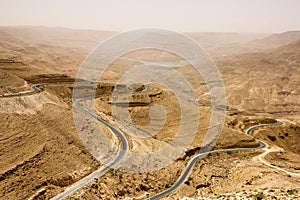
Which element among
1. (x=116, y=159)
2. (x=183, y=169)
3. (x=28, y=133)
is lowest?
(x=183, y=169)

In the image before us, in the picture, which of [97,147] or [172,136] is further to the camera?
[172,136]

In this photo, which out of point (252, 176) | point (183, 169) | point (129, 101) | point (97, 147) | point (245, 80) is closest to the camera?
point (252, 176)

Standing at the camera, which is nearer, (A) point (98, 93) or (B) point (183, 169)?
(B) point (183, 169)

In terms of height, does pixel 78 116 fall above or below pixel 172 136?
above

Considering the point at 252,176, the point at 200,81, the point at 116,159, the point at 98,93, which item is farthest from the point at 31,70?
the point at 200,81

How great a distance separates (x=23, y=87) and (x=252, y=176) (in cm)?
5032

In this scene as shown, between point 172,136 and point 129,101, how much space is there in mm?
17313

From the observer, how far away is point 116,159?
151ft

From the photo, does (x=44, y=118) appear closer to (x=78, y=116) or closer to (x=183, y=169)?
(x=78, y=116)

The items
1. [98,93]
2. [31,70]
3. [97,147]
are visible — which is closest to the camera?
[97,147]

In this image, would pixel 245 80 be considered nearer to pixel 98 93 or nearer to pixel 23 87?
pixel 98 93

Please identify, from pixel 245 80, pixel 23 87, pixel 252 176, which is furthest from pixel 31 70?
pixel 245 80

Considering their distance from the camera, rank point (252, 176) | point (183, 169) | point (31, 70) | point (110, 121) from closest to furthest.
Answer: point (252, 176) < point (183, 169) < point (110, 121) < point (31, 70)

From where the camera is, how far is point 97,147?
47.9 meters
